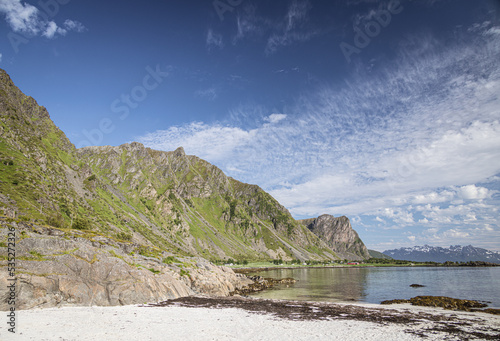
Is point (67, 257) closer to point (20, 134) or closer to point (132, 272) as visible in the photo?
point (132, 272)

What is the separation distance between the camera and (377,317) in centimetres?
3122

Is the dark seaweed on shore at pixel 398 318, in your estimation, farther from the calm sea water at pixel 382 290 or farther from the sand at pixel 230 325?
the calm sea water at pixel 382 290

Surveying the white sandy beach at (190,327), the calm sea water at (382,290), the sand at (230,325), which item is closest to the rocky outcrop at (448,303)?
the calm sea water at (382,290)

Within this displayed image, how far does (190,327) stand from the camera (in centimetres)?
2370

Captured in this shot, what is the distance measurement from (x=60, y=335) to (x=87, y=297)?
13.1 metres

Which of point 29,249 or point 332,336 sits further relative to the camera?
point 29,249

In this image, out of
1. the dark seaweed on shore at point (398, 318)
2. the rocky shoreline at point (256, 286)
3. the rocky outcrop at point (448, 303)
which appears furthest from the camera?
the rocky shoreline at point (256, 286)

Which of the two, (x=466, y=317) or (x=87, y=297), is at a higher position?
(x=87, y=297)

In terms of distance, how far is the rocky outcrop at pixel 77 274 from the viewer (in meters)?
27.2

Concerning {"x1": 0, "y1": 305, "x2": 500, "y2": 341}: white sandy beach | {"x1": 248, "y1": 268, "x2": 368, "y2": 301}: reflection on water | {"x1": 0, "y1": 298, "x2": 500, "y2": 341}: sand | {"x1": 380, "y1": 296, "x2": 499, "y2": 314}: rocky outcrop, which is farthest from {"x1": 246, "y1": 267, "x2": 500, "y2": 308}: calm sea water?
{"x1": 0, "y1": 305, "x2": 500, "y2": 341}: white sandy beach

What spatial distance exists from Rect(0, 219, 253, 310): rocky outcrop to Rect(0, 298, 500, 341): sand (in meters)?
2.28

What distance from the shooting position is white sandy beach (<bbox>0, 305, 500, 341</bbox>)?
20.0m

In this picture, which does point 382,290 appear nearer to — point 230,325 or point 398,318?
point 398,318

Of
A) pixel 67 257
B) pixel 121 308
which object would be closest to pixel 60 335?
pixel 121 308
